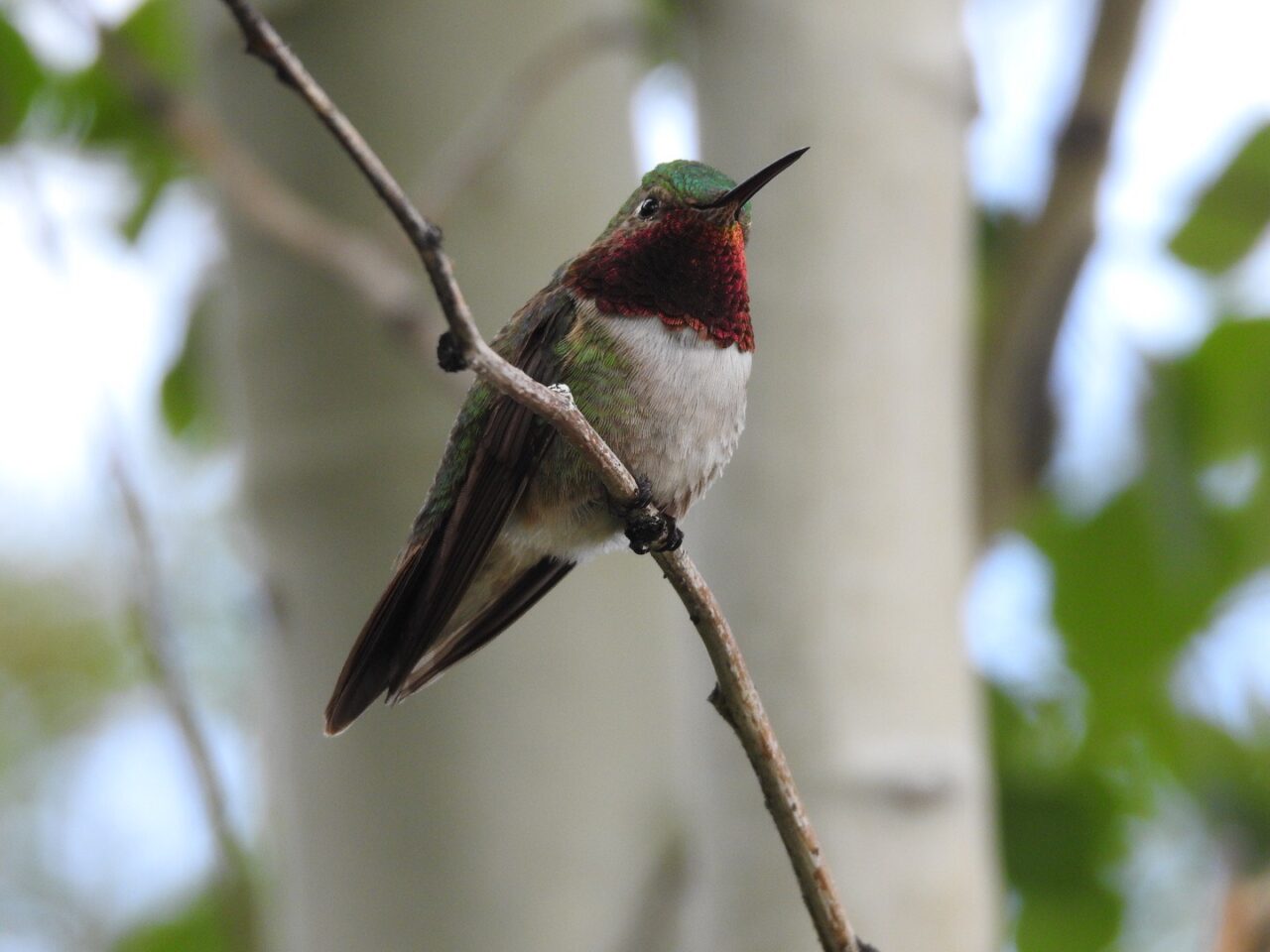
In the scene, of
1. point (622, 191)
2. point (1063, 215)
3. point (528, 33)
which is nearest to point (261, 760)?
point (622, 191)

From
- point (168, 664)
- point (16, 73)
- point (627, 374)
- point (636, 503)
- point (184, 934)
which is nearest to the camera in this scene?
point (636, 503)

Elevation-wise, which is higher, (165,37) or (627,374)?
(165,37)

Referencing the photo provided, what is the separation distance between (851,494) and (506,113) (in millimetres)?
908

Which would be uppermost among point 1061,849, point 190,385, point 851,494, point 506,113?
point 190,385

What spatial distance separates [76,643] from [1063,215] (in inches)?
206

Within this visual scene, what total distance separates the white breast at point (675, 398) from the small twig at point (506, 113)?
0.66 metres

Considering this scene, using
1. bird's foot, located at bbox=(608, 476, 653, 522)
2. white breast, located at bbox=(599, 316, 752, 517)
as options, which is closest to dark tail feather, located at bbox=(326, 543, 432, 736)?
bird's foot, located at bbox=(608, 476, 653, 522)

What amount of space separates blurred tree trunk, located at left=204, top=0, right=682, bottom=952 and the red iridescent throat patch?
1.86ft

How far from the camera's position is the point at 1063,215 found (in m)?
3.41

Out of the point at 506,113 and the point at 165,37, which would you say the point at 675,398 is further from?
the point at 165,37

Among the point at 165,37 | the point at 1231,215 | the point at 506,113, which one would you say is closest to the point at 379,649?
the point at 506,113

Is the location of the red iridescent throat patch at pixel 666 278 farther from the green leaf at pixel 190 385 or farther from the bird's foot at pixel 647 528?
the green leaf at pixel 190 385

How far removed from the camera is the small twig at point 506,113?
246 centimetres

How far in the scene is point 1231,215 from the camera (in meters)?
3.69
